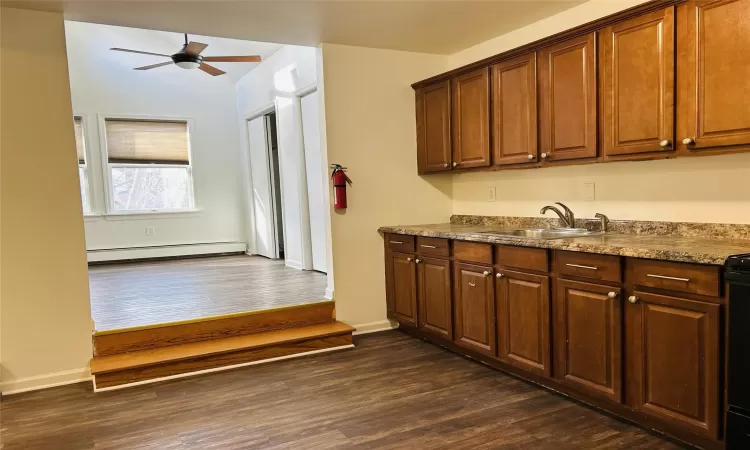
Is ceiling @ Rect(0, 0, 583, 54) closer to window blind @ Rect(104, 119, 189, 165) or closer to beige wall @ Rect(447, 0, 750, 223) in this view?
beige wall @ Rect(447, 0, 750, 223)

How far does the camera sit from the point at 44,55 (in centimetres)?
304

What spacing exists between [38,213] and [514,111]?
309cm

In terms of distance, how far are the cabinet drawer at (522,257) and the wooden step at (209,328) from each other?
5.04 ft

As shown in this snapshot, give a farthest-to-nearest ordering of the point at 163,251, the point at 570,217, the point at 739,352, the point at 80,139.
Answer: the point at 163,251, the point at 80,139, the point at 570,217, the point at 739,352

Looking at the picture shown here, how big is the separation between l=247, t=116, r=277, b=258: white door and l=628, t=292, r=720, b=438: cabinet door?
5.48 m

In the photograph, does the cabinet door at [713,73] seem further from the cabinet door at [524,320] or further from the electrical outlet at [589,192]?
the cabinet door at [524,320]

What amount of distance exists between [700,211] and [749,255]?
875mm

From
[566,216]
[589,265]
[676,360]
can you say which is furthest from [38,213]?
[676,360]

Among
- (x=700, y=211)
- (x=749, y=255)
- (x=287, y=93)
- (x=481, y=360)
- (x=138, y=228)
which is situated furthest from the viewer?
(x=138, y=228)

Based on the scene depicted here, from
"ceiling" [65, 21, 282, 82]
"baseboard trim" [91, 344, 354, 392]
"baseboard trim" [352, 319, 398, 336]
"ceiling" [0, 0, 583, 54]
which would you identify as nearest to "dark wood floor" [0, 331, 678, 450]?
"baseboard trim" [91, 344, 354, 392]

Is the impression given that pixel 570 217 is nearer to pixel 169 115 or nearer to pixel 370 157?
pixel 370 157

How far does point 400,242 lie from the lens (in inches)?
154

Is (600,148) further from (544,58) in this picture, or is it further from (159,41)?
(159,41)

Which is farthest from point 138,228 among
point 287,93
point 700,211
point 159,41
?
point 700,211
